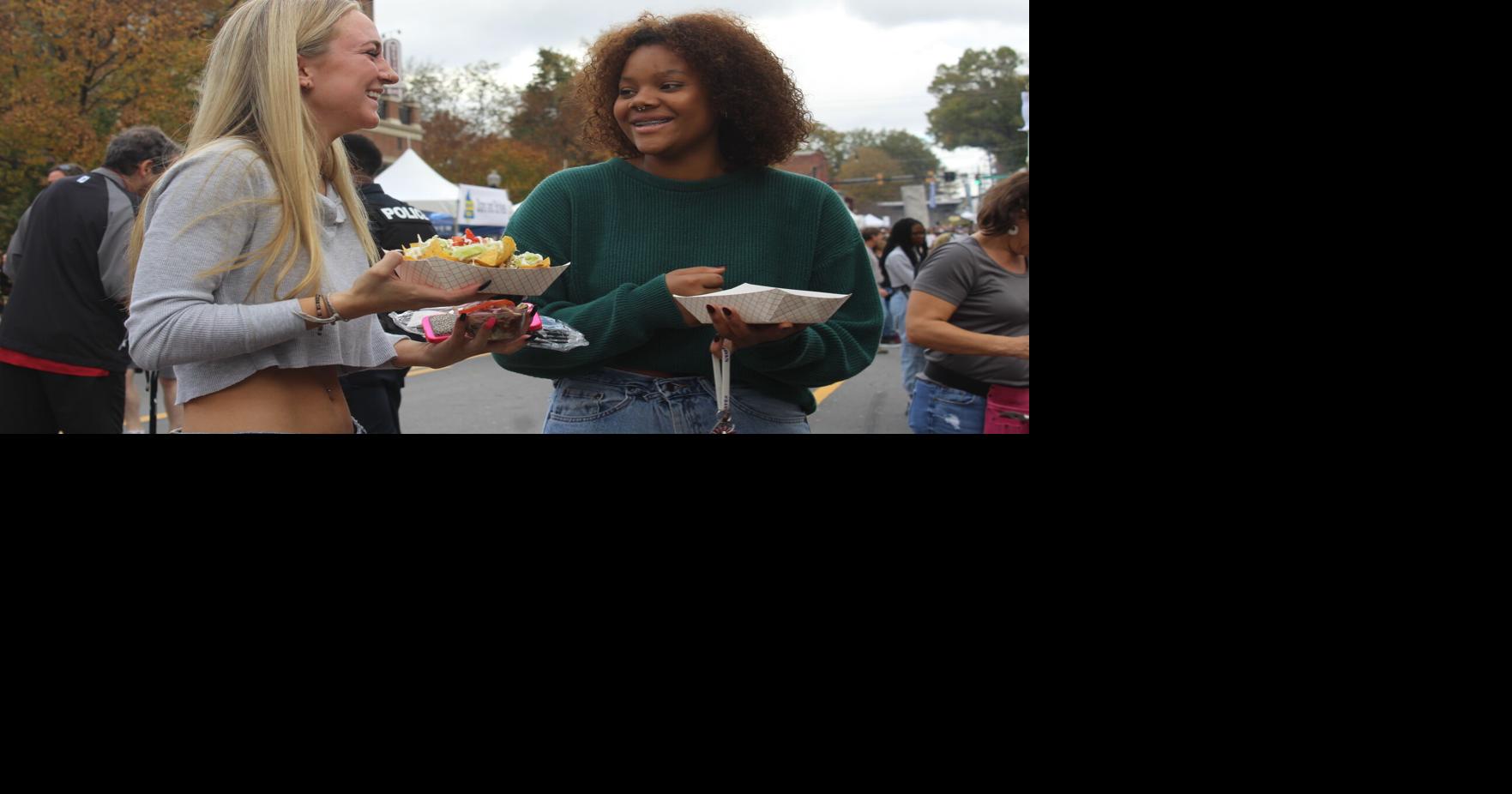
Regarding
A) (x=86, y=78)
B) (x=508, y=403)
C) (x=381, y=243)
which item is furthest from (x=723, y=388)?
(x=86, y=78)

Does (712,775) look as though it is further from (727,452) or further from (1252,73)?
(1252,73)

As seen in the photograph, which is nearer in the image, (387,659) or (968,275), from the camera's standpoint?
(387,659)

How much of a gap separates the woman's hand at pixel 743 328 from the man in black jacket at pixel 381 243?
1.23 metres

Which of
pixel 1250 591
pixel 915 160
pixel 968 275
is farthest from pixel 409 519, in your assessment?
pixel 915 160

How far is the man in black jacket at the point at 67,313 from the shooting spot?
148 inches

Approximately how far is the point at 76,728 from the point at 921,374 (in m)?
2.53

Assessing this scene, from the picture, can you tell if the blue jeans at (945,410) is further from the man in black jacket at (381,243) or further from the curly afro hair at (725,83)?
the man in black jacket at (381,243)

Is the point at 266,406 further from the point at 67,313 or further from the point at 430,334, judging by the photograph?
the point at 67,313

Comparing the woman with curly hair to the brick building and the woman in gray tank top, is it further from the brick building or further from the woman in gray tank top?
the brick building

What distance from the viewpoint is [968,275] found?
329 cm

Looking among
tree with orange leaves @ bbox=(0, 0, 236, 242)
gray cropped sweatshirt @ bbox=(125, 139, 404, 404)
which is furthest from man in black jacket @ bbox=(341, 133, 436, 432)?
tree with orange leaves @ bbox=(0, 0, 236, 242)

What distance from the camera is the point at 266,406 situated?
1.70 m

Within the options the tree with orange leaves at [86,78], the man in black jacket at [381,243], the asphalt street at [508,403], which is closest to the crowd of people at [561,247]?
the man in black jacket at [381,243]

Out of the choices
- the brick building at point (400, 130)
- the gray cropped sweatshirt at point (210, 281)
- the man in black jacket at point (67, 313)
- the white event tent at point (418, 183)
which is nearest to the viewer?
the gray cropped sweatshirt at point (210, 281)
